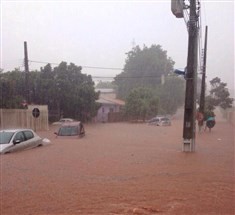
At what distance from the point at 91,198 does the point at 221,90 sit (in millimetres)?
50016

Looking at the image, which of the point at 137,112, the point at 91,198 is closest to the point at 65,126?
the point at 91,198

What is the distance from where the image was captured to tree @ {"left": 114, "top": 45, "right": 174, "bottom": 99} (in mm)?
75812

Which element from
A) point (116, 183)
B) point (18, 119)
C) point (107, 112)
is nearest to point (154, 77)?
point (107, 112)

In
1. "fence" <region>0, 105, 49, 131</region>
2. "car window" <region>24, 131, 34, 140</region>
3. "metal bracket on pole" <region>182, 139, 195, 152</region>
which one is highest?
"car window" <region>24, 131, 34, 140</region>

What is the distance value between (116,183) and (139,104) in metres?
44.8

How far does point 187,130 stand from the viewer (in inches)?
719

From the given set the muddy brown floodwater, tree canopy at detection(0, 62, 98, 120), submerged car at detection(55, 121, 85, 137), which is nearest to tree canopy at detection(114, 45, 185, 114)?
tree canopy at detection(0, 62, 98, 120)

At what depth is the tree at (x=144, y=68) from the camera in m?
75.8

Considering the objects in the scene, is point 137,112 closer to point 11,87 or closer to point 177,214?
point 11,87

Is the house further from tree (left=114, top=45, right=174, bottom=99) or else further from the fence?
the fence

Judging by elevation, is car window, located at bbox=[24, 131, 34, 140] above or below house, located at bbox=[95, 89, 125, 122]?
above

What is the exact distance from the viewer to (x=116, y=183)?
11.0m

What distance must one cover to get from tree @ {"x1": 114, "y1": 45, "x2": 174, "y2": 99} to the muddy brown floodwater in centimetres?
5843

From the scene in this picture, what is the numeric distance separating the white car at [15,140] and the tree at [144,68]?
5679 centimetres
